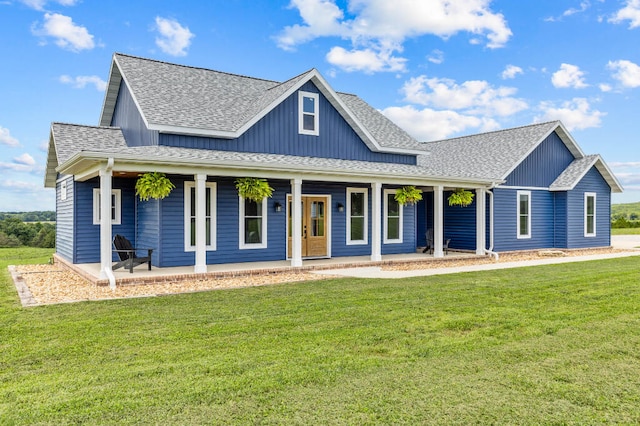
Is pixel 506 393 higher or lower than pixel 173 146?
lower

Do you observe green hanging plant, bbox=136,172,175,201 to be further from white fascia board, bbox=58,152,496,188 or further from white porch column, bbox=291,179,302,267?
white porch column, bbox=291,179,302,267

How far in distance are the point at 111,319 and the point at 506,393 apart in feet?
17.1

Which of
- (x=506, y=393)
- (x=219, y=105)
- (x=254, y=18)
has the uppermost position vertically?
(x=254, y=18)

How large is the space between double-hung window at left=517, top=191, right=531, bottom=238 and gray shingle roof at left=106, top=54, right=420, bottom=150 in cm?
492

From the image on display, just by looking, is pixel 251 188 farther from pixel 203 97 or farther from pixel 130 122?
pixel 130 122

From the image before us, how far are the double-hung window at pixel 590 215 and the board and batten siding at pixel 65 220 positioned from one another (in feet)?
61.1

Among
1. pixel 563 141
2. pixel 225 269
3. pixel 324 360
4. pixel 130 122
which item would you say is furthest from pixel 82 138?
pixel 563 141

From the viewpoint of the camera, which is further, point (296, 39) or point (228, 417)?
point (296, 39)

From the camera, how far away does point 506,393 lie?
399 cm

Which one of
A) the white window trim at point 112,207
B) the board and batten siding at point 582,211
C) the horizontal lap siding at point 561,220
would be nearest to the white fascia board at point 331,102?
the white window trim at point 112,207

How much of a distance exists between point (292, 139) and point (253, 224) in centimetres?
272

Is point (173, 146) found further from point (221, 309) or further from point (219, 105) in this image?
point (221, 309)

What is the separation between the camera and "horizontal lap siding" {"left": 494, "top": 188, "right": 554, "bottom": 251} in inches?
666

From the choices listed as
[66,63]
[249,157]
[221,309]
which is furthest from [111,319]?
[66,63]
